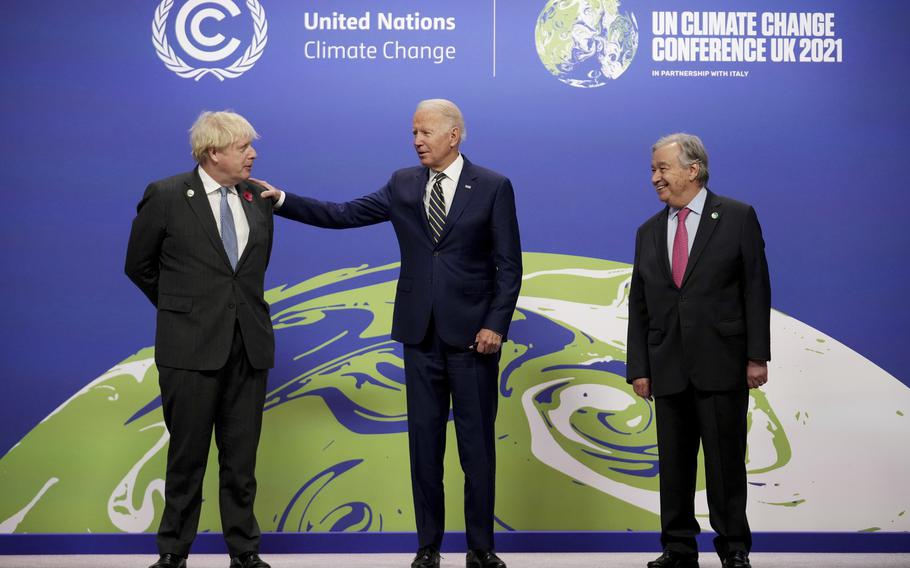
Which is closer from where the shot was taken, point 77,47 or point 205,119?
point 205,119

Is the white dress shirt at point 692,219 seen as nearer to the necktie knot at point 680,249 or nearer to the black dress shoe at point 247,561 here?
the necktie knot at point 680,249

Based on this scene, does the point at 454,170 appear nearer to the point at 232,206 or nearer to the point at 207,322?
the point at 232,206

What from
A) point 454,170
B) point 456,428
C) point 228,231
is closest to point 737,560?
point 456,428

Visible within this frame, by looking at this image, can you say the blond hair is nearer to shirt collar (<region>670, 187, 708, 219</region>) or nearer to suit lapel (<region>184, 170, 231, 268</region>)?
suit lapel (<region>184, 170, 231, 268</region>)

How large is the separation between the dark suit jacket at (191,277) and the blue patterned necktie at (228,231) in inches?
1.1

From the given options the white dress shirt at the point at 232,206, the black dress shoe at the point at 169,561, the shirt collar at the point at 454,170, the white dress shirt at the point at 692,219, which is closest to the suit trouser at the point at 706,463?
the white dress shirt at the point at 692,219

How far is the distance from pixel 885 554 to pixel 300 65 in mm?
3264

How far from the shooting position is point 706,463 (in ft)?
12.2

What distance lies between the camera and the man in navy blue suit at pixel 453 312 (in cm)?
369

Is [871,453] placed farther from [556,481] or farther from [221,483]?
[221,483]

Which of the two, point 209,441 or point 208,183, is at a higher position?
point 208,183

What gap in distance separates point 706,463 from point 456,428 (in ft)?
2.95

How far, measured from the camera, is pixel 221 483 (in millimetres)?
3670

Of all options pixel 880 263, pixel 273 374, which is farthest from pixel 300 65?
pixel 880 263
